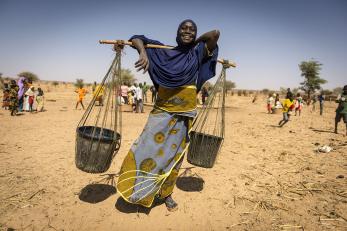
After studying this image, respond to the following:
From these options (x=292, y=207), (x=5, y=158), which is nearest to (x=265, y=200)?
(x=292, y=207)

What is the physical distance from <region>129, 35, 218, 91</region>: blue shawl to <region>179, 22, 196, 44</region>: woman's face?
0.10 meters

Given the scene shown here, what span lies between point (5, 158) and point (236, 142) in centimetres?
592

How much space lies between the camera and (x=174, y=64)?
3.12 meters

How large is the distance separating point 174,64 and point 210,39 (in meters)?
0.56

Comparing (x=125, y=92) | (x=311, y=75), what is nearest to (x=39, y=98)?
(x=125, y=92)

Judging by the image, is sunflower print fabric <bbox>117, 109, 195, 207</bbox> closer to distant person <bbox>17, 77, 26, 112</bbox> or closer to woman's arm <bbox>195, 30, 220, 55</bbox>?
woman's arm <bbox>195, 30, 220, 55</bbox>

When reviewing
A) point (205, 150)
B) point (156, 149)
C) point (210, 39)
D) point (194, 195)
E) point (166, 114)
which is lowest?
point (194, 195)

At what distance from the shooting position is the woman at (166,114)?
10.3 feet

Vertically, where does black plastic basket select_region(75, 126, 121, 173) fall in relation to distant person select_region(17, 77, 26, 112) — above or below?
below

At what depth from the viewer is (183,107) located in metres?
3.25

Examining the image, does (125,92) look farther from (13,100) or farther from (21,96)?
(13,100)

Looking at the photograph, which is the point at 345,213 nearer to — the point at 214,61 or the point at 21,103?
the point at 214,61

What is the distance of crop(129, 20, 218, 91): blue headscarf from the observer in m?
3.11

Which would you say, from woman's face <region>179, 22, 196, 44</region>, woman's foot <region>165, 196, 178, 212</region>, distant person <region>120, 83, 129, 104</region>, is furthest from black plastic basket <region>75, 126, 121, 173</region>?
distant person <region>120, 83, 129, 104</region>
